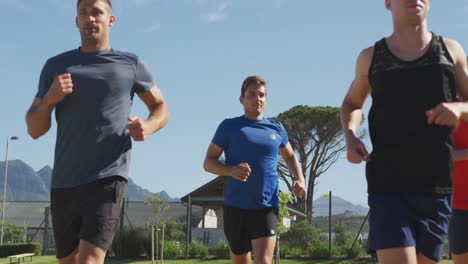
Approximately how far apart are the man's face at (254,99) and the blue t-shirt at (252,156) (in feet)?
0.33

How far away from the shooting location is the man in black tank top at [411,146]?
3.40 metres

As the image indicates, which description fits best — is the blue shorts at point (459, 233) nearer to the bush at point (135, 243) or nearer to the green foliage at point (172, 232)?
the bush at point (135, 243)

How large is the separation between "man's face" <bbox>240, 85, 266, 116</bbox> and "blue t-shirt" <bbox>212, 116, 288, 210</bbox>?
10 centimetres

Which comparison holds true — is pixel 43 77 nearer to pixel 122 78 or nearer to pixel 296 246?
pixel 122 78

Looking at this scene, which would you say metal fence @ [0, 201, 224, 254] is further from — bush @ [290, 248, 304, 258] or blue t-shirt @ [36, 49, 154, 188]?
blue t-shirt @ [36, 49, 154, 188]

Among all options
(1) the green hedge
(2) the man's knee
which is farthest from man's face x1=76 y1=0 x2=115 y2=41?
(1) the green hedge

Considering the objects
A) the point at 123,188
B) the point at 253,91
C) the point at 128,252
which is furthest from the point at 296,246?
the point at 123,188

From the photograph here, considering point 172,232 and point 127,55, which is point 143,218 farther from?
point 127,55

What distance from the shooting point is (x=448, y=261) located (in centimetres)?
2308

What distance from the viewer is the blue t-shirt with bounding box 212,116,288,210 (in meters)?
6.51

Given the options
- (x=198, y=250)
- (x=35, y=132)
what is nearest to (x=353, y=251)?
(x=198, y=250)

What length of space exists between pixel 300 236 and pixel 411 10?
91.9 feet

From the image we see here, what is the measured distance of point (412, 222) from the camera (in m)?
3.40

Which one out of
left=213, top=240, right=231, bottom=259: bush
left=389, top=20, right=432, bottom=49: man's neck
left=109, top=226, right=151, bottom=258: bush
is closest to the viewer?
left=389, top=20, right=432, bottom=49: man's neck
